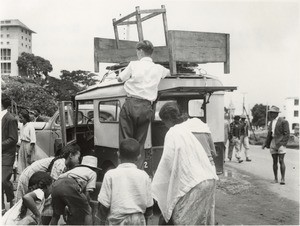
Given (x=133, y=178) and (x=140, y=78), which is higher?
(x=140, y=78)

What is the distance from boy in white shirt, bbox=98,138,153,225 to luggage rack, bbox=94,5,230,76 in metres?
2.67

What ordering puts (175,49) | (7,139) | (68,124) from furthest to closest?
1. (68,124)
2. (175,49)
3. (7,139)

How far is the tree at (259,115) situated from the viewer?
8475 cm

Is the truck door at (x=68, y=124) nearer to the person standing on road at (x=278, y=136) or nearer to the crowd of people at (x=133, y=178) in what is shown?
the crowd of people at (x=133, y=178)

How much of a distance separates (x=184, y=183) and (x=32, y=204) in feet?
6.10

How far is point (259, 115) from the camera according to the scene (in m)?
85.7

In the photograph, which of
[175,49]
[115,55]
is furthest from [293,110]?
[175,49]

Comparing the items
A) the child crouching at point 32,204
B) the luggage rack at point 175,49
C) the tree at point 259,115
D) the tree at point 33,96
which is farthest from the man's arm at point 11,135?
the tree at point 259,115

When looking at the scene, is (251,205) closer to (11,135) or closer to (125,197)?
(11,135)

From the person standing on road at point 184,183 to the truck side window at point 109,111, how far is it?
2941 mm

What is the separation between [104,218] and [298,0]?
330 centimetres

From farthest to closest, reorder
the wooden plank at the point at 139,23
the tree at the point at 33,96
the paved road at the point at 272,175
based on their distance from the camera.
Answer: the tree at the point at 33,96 → the paved road at the point at 272,175 → the wooden plank at the point at 139,23

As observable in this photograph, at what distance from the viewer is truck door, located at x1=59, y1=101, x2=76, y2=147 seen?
23.6 ft

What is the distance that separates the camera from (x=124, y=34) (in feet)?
22.7
